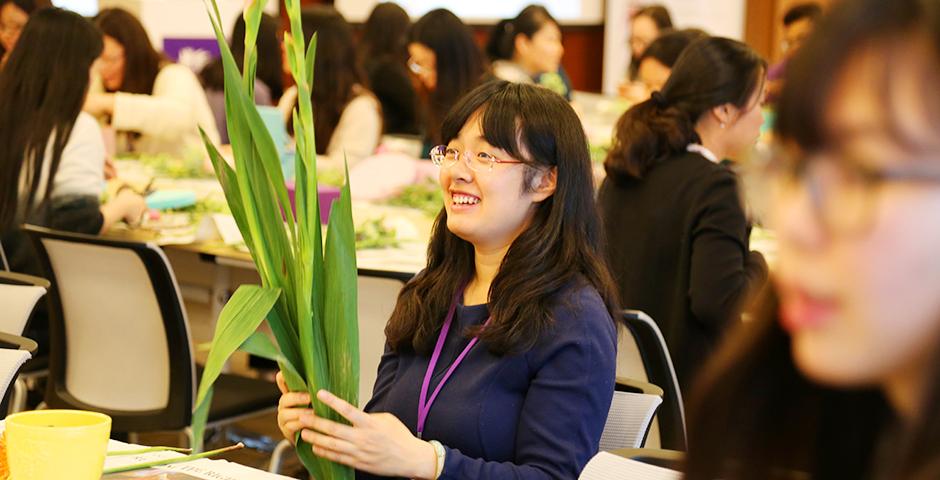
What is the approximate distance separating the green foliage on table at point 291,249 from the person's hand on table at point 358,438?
22 millimetres

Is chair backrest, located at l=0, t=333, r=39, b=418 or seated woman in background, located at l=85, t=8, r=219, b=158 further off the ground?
seated woman in background, located at l=85, t=8, r=219, b=158

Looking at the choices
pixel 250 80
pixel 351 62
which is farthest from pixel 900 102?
pixel 351 62

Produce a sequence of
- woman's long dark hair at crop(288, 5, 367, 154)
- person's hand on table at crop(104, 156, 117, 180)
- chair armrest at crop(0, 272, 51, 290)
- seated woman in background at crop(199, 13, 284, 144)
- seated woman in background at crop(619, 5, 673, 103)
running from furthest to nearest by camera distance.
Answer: seated woman in background at crop(619, 5, 673, 103), seated woman in background at crop(199, 13, 284, 144), woman's long dark hair at crop(288, 5, 367, 154), person's hand on table at crop(104, 156, 117, 180), chair armrest at crop(0, 272, 51, 290)

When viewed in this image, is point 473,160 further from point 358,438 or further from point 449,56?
point 449,56

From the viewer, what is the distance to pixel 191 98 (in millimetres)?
4949

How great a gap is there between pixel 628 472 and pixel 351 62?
368 cm

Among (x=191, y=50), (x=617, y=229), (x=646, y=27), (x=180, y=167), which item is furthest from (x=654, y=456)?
(x=191, y=50)

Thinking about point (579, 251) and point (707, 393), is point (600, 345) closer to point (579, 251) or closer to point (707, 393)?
point (579, 251)

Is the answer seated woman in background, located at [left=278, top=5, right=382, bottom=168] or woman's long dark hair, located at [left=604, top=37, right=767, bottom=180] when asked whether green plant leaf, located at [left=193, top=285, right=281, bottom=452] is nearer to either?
woman's long dark hair, located at [left=604, top=37, right=767, bottom=180]

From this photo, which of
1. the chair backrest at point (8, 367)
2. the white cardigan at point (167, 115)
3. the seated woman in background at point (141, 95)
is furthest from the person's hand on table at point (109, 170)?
the chair backrest at point (8, 367)

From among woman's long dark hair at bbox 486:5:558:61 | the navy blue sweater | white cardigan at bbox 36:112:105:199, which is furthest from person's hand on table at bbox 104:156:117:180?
woman's long dark hair at bbox 486:5:558:61

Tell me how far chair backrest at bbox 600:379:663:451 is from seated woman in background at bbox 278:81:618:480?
92 mm

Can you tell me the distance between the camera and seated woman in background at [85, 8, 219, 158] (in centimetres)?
471

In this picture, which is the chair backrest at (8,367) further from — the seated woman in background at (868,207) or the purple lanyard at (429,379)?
the seated woman in background at (868,207)
